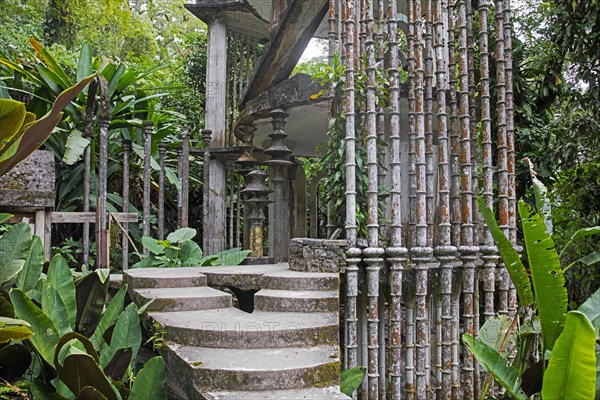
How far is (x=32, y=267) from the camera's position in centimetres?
265

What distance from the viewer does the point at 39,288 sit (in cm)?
262

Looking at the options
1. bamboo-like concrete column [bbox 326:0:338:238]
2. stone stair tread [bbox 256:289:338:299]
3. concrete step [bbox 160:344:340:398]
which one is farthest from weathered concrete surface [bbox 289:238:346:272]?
concrete step [bbox 160:344:340:398]

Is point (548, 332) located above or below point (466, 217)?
below

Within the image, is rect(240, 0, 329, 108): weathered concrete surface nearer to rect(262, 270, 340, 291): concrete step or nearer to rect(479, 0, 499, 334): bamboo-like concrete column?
rect(479, 0, 499, 334): bamboo-like concrete column

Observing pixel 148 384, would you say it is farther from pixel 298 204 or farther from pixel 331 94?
pixel 298 204

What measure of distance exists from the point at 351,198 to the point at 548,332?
1395mm

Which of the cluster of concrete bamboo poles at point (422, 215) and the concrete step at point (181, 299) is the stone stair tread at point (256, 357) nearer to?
the concrete step at point (181, 299)

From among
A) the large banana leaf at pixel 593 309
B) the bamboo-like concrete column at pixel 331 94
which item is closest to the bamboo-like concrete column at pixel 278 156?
the bamboo-like concrete column at pixel 331 94

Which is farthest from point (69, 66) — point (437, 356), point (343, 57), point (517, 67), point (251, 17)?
point (437, 356)

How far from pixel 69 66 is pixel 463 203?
746 centimetres

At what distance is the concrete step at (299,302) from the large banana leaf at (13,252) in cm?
128

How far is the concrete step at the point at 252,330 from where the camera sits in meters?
2.47

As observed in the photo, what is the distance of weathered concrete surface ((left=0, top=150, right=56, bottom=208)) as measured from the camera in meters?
3.07

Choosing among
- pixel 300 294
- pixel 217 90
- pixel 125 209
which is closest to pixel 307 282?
pixel 300 294
